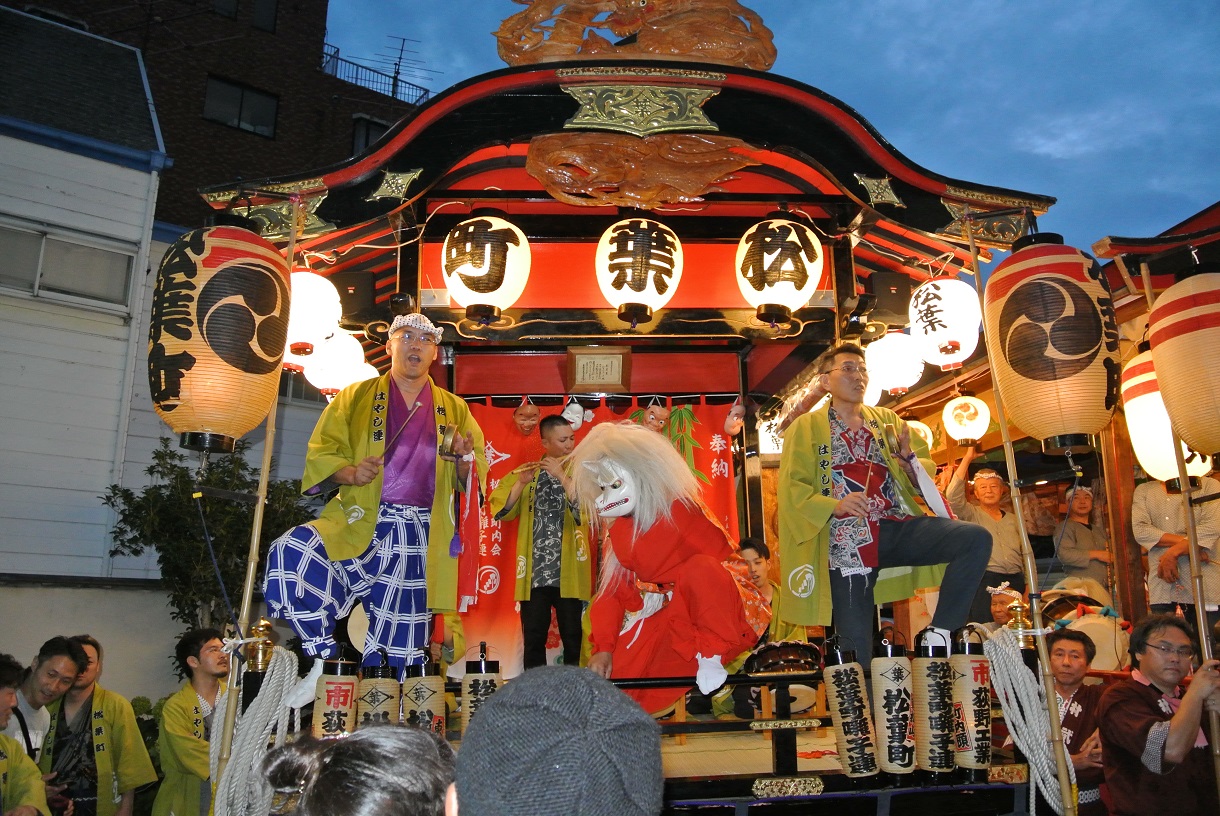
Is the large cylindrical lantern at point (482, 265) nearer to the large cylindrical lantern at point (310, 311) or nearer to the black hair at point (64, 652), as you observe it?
the large cylindrical lantern at point (310, 311)

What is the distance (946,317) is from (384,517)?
4513 millimetres

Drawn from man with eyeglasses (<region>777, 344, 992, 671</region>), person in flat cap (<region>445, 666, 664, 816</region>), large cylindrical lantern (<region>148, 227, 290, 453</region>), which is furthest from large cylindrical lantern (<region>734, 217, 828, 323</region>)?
person in flat cap (<region>445, 666, 664, 816</region>)

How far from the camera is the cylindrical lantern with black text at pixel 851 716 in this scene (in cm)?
411

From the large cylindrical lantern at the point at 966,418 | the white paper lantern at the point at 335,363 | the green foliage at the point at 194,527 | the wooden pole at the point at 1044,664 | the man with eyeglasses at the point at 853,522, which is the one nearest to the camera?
the wooden pole at the point at 1044,664

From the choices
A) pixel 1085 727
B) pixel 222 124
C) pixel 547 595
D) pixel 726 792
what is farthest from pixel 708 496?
pixel 222 124

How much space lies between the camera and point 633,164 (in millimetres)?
5590

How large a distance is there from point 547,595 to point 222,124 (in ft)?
53.0

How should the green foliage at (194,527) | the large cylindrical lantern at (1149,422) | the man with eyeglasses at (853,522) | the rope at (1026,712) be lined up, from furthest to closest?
the green foliage at (194,527)
the large cylindrical lantern at (1149,422)
the man with eyeglasses at (853,522)
the rope at (1026,712)

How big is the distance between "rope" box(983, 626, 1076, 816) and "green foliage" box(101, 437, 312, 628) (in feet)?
29.3

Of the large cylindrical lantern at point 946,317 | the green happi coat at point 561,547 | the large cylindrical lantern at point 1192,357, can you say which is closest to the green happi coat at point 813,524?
the large cylindrical lantern at point 1192,357

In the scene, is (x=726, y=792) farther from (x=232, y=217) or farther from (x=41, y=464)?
(x=41, y=464)

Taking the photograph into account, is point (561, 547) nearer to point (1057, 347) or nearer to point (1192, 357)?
point (1057, 347)

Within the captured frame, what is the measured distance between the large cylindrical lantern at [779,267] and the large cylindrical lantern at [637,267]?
0.54 meters

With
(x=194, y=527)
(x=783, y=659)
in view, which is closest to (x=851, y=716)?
(x=783, y=659)
